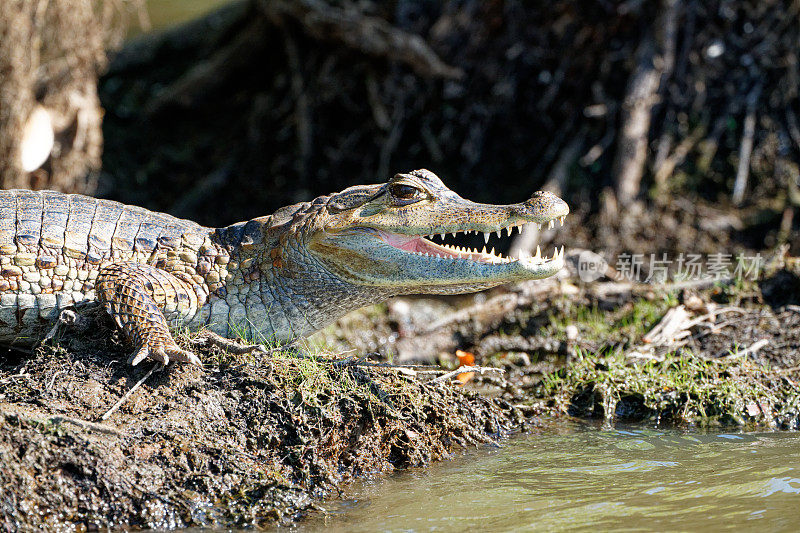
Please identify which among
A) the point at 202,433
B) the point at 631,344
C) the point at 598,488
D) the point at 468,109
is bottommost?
the point at 598,488

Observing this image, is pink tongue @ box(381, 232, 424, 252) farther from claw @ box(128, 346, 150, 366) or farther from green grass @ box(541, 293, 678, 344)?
green grass @ box(541, 293, 678, 344)

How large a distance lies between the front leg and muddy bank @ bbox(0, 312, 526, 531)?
0.12 metres

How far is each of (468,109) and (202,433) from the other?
6.05 meters

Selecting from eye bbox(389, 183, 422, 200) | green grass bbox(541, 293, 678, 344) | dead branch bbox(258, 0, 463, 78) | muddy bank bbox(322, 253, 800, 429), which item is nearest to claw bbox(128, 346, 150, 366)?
eye bbox(389, 183, 422, 200)

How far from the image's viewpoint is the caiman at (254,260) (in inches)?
165

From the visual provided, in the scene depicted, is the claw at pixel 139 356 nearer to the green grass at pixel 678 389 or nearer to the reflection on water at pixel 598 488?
the reflection on water at pixel 598 488

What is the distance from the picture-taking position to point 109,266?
428 centimetres

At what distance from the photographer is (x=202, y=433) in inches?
143

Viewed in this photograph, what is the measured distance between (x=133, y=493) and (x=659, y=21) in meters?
6.96

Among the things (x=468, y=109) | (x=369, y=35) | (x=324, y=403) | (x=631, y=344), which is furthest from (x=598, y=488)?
(x=369, y=35)

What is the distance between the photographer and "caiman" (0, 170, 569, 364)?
4199 millimetres

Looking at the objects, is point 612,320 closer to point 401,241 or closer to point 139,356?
point 401,241

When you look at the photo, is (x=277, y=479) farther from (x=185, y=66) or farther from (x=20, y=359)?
(x=185, y=66)

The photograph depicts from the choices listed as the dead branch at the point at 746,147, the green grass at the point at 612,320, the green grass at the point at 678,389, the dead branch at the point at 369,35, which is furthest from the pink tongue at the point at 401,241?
the dead branch at the point at 746,147
